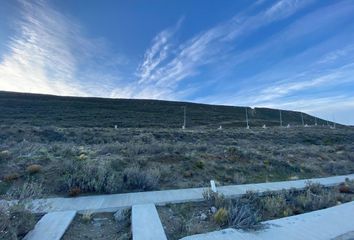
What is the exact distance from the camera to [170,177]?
29.1ft

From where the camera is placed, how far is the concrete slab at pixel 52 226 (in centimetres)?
403

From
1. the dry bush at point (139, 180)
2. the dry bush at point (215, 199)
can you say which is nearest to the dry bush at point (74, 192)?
the dry bush at point (139, 180)

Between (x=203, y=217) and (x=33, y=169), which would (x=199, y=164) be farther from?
(x=33, y=169)

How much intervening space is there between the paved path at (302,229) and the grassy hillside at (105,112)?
3187cm

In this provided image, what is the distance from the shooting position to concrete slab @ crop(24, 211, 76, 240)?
403 centimetres

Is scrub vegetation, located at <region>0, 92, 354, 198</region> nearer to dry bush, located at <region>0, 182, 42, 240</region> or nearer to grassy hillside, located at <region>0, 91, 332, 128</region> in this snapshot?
dry bush, located at <region>0, 182, 42, 240</region>

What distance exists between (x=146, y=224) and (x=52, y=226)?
1.65m

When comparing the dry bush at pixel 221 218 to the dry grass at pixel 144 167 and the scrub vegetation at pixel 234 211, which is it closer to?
the scrub vegetation at pixel 234 211

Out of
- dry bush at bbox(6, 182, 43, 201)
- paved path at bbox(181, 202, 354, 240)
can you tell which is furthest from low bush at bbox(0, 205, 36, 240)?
paved path at bbox(181, 202, 354, 240)

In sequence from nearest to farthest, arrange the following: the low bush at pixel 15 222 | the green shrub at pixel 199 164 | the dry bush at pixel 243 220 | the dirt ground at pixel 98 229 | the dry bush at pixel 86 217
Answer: the low bush at pixel 15 222 < the dirt ground at pixel 98 229 < the dry bush at pixel 243 220 < the dry bush at pixel 86 217 < the green shrub at pixel 199 164

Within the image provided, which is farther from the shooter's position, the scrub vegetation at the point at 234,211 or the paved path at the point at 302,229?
the scrub vegetation at the point at 234,211

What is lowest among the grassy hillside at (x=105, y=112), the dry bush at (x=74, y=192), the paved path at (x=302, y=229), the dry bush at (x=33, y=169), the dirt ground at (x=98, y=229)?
the dirt ground at (x=98, y=229)

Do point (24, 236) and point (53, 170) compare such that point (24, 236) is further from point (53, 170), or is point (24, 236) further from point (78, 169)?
point (53, 170)

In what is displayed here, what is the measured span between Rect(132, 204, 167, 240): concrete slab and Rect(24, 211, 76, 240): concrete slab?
47.5 inches
